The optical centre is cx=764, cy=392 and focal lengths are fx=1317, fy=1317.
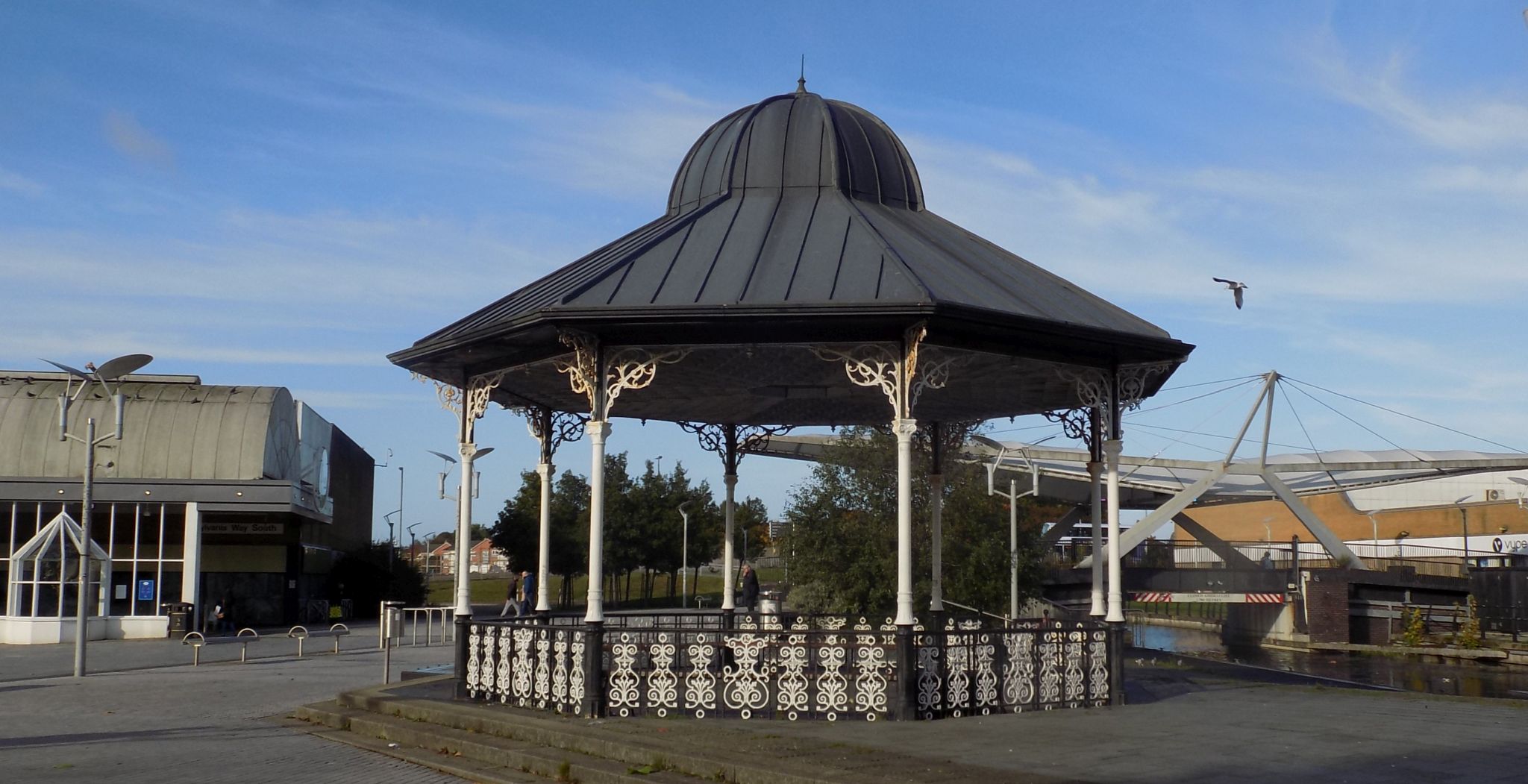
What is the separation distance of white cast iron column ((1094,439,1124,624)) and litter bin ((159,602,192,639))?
32.3 metres

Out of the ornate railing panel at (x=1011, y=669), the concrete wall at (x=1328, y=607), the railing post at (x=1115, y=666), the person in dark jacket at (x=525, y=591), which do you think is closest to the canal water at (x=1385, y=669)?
the concrete wall at (x=1328, y=607)

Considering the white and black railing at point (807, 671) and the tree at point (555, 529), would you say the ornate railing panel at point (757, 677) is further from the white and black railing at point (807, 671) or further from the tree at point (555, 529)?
the tree at point (555, 529)

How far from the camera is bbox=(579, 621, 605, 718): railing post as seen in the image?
13.5m

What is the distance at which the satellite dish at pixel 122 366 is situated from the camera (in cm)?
2647

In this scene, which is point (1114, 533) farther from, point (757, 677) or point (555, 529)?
point (555, 529)

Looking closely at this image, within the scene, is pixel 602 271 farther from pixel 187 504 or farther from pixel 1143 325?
pixel 187 504

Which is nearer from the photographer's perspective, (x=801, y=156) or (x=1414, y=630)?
(x=801, y=156)

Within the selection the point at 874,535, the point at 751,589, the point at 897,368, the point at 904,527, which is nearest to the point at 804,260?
the point at 897,368

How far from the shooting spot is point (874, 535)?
36.1 meters

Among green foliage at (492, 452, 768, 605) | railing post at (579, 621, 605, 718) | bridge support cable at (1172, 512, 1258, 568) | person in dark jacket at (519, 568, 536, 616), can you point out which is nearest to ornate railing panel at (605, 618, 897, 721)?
railing post at (579, 621, 605, 718)

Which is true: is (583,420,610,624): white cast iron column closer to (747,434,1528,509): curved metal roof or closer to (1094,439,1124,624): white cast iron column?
(1094,439,1124,624): white cast iron column

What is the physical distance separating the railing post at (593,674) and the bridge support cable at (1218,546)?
174 feet

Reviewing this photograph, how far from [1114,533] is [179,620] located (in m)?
32.8

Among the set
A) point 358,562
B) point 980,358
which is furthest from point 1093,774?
point 358,562
